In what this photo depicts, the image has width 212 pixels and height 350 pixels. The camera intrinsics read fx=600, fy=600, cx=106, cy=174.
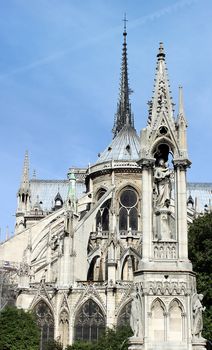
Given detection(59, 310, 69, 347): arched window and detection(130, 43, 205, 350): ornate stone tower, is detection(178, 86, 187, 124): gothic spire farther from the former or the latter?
detection(59, 310, 69, 347): arched window

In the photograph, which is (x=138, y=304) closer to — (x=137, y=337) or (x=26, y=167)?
(x=137, y=337)

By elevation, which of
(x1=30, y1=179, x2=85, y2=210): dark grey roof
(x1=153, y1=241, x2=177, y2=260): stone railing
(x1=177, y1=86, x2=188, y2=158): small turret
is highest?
(x1=30, y1=179, x2=85, y2=210): dark grey roof

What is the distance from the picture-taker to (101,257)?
2083 inches

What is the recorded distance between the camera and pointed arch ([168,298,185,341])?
12422mm

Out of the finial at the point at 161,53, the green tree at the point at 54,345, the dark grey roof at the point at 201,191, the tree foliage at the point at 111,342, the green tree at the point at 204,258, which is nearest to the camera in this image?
the finial at the point at 161,53

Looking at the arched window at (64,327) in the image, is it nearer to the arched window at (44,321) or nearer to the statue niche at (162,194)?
the arched window at (44,321)

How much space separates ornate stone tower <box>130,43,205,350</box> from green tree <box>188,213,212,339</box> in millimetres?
18393

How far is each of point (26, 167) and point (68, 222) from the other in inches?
1350

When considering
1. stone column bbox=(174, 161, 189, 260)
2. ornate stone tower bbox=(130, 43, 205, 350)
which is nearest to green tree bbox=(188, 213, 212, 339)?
ornate stone tower bbox=(130, 43, 205, 350)

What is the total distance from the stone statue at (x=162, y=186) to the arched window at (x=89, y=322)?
103 ft

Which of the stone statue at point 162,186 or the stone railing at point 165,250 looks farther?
the stone statue at point 162,186

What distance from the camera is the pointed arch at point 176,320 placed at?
40.8 ft

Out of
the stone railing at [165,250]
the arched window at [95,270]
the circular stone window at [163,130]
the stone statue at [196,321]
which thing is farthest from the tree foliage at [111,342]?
the circular stone window at [163,130]

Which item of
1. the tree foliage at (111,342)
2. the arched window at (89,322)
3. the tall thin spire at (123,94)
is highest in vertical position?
the tall thin spire at (123,94)
